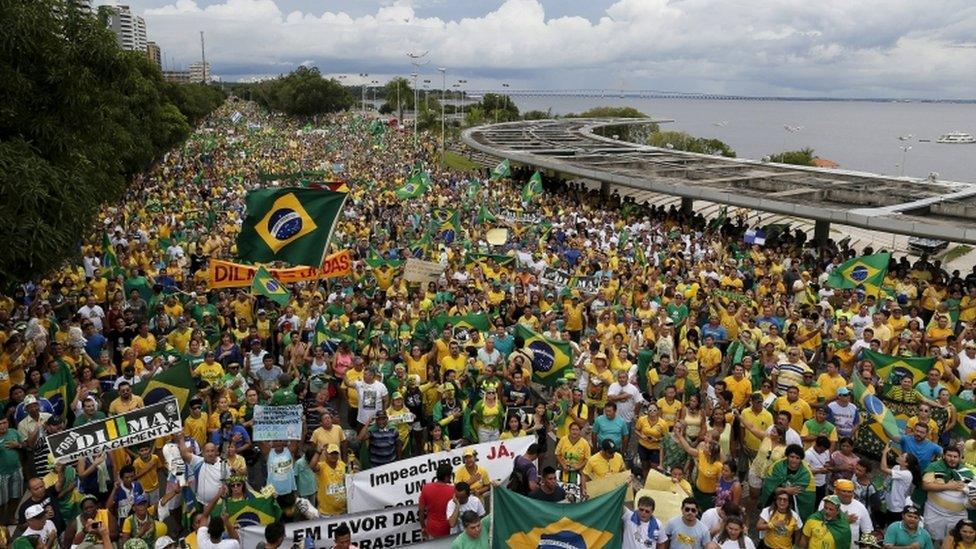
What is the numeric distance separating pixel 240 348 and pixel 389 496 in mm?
4634

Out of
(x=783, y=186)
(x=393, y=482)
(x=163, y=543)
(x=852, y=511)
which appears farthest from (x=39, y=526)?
(x=783, y=186)

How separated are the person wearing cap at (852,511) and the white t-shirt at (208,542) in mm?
5320

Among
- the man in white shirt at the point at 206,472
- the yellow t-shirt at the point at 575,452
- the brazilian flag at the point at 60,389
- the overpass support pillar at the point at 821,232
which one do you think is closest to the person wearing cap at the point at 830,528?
the yellow t-shirt at the point at 575,452

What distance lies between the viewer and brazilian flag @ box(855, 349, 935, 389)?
10149mm

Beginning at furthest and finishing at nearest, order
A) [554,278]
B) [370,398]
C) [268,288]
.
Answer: [554,278]
[268,288]
[370,398]

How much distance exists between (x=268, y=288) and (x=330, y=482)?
600cm

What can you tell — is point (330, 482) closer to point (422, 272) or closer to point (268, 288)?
point (268, 288)

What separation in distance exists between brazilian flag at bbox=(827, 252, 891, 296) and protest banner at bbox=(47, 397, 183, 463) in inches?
476

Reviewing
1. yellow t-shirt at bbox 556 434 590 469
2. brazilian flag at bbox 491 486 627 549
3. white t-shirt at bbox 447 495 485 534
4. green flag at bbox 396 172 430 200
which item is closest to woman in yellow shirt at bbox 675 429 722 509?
yellow t-shirt at bbox 556 434 590 469

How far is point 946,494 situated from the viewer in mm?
7402

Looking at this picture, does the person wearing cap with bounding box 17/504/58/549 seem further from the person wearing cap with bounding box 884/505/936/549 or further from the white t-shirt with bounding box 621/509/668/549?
the person wearing cap with bounding box 884/505/936/549

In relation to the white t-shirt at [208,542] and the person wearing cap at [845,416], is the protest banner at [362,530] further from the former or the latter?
the person wearing cap at [845,416]

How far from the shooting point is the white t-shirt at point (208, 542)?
21.7 ft

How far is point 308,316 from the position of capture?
13.1 m
